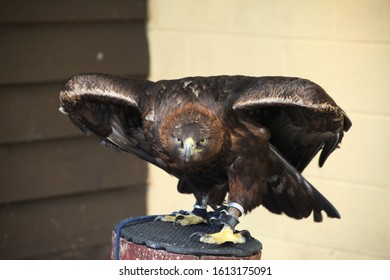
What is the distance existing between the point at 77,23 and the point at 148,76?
2.32 ft

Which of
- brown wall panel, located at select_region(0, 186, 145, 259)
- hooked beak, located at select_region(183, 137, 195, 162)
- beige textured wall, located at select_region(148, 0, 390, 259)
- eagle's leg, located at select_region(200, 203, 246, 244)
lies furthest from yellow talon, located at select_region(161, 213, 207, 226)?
brown wall panel, located at select_region(0, 186, 145, 259)

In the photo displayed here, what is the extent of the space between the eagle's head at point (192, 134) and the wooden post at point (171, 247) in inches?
13.8

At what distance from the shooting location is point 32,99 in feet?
21.7

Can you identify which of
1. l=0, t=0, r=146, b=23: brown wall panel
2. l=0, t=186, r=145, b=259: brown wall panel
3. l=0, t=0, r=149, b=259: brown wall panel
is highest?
l=0, t=0, r=146, b=23: brown wall panel

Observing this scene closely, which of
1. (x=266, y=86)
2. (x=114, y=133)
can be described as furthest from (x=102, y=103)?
(x=266, y=86)

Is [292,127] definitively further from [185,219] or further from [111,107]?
[111,107]

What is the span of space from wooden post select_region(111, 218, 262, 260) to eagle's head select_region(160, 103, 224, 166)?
349mm

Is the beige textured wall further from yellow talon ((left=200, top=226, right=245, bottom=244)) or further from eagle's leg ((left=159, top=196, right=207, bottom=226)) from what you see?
yellow talon ((left=200, top=226, right=245, bottom=244))

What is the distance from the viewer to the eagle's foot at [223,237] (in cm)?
453

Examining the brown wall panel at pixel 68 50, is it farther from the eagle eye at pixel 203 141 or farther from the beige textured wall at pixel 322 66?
the eagle eye at pixel 203 141

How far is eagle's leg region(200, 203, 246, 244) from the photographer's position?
4535 millimetres

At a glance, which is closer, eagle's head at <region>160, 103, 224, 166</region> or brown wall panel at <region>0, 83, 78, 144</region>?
eagle's head at <region>160, 103, 224, 166</region>

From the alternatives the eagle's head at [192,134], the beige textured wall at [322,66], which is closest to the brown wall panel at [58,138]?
the beige textured wall at [322,66]

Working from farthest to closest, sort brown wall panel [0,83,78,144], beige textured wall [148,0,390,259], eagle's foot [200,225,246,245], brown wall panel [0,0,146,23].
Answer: brown wall panel [0,83,78,144]
brown wall panel [0,0,146,23]
beige textured wall [148,0,390,259]
eagle's foot [200,225,246,245]
